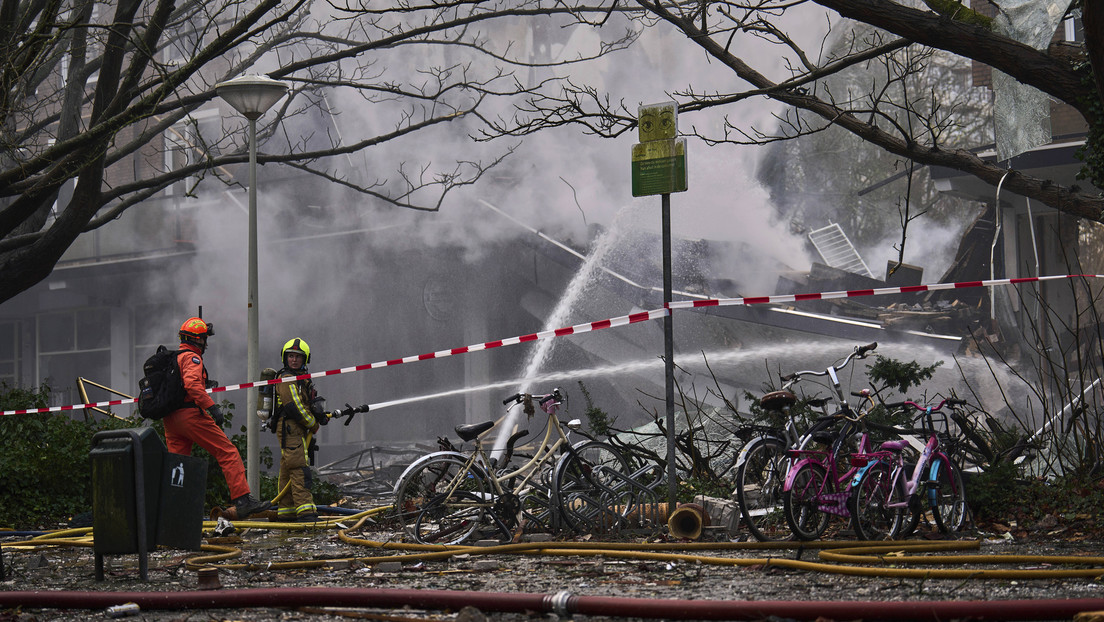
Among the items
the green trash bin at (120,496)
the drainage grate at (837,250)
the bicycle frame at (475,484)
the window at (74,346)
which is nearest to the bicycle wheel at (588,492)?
the bicycle frame at (475,484)

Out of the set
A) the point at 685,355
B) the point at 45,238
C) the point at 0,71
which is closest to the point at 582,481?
the point at 0,71

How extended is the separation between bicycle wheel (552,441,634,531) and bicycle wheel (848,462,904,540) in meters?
1.50

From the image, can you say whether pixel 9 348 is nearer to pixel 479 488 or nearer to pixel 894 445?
pixel 479 488

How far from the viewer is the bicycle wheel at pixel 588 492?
682cm

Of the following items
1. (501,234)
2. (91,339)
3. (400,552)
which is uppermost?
(501,234)

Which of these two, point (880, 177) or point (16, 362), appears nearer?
point (880, 177)

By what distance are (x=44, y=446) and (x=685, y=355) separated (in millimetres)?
14588

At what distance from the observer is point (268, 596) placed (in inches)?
172

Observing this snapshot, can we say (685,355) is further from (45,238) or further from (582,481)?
(582,481)

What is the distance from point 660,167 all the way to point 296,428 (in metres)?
3.60

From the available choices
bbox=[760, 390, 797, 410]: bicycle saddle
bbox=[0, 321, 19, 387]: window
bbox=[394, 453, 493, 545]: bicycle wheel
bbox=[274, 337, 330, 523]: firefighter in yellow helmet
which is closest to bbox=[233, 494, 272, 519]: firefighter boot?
bbox=[274, 337, 330, 523]: firefighter in yellow helmet

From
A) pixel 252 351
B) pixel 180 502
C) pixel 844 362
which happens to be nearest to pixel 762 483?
pixel 844 362

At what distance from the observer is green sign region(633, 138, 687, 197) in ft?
23.5

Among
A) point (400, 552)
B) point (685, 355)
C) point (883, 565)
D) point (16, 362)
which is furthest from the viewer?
point (16, 362)
